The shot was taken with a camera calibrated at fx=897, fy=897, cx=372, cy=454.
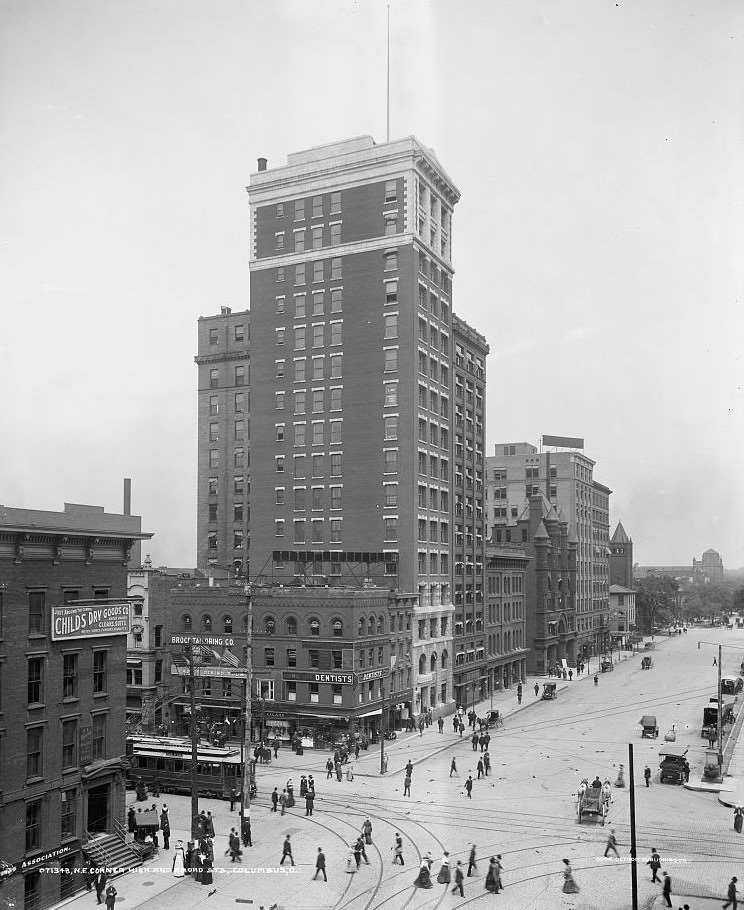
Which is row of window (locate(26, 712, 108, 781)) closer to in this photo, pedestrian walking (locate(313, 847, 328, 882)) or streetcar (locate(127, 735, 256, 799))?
pedestrian walking (locate(313, 847, 328, 882))

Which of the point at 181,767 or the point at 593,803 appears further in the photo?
the point at 181,767

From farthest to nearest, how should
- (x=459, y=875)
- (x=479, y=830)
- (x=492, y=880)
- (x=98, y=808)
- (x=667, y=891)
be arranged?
(x=479, y=830) → (x=98, y=808) → (x=492, y=880) → (x=459, y=875) → (x=667, y=891)

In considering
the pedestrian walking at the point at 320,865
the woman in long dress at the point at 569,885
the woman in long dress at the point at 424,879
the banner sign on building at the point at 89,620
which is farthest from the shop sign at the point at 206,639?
the woman in long dress at the point at 569,885

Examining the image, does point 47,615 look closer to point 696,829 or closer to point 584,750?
point 696,829

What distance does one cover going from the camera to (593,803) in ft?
144

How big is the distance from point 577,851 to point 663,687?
62.5 m

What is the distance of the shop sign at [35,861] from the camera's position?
3238 centimetres

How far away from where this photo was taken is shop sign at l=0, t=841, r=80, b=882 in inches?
1275

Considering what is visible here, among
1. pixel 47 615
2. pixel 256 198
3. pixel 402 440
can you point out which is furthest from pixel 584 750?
pixel 256 198

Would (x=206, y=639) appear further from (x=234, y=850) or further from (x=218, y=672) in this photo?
(x=234, y=850)

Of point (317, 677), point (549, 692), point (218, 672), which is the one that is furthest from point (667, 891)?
point (549, 692)

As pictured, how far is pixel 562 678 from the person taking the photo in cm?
10819

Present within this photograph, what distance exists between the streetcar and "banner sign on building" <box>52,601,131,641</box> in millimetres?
12693

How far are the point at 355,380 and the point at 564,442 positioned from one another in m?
78.5
